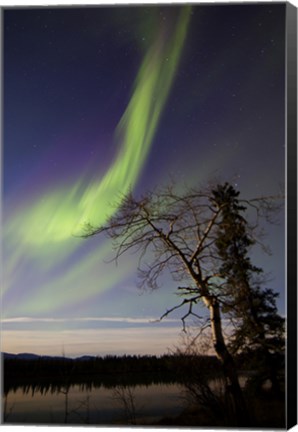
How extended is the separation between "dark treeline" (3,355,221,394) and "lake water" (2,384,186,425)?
45 mm

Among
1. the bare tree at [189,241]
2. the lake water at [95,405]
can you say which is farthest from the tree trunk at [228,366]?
the lake water at [95,405]

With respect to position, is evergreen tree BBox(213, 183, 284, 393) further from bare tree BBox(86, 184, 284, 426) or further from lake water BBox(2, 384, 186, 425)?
lake water BBox(2, 384, 186, 425)

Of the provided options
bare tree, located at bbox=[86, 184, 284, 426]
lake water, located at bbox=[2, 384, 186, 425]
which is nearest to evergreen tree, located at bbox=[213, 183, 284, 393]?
bare tree, located at bbox=[86, 184, 284, 426]

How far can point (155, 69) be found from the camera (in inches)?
419

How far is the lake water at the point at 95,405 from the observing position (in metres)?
10.5

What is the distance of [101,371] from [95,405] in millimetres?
263

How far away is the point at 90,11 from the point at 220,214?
189cm

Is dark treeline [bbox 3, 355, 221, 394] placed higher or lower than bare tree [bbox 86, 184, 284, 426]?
lower

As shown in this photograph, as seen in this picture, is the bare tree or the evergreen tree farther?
the bare tree

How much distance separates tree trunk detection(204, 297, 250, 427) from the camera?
409 inches

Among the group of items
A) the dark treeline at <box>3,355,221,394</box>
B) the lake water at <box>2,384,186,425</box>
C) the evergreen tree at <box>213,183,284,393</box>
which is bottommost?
the lake water at <box>2,384,186,425</box>

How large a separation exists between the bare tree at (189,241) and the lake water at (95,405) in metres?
0.50

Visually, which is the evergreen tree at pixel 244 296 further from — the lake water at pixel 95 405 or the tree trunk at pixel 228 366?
the lake water at pixel 95 405

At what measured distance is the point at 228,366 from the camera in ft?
34.3
